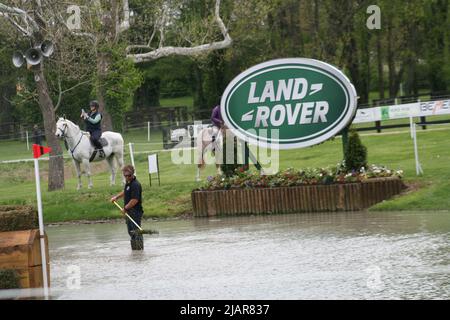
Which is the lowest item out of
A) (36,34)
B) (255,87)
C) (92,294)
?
(92,294)

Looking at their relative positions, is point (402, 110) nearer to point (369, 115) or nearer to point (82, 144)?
point (369, 115)

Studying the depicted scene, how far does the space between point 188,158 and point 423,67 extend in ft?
131

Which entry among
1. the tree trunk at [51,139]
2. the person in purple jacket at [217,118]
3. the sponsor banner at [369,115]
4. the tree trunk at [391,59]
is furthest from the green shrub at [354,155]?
the tree trunk at [391,59]

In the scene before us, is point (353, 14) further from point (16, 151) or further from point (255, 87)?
point (255, 87)

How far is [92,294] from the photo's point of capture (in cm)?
1372

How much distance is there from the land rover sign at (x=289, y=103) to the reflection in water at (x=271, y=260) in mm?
3486

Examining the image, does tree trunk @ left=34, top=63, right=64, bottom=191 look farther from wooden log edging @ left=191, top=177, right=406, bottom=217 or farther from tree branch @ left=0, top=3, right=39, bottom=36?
wooden log edging @ left=191, top=177, right=406, bottom=217

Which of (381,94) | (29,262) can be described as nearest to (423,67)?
(381,94)

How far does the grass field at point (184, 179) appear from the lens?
24859 millimetres

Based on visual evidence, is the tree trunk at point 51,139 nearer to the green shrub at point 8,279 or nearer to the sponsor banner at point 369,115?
the sponsor banner at point 369,115

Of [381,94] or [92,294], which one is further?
[381,94]

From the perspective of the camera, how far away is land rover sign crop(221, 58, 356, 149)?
85.3ft

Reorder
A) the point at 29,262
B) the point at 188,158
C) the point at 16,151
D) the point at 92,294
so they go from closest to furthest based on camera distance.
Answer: the point at 92,294 → the point at 29,262 → the point at 188,158 → the point at 16,151

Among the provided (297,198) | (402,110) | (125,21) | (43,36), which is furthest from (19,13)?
(402,110)
